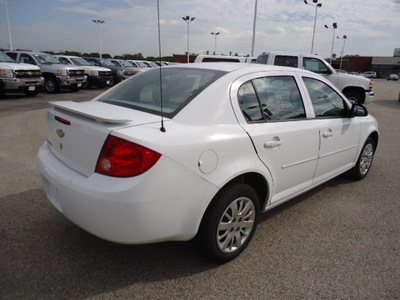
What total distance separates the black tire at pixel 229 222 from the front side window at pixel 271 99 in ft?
2.17

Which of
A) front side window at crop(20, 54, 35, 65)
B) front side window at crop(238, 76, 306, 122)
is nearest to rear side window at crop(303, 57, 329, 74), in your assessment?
front side window at crop(238, 76, 306, 122)

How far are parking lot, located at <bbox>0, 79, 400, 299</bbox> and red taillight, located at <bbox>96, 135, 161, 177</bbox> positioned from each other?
89 cm

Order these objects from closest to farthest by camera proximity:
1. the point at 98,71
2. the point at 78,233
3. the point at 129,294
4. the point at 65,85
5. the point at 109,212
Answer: the point at 109,212 → the point at 129,294 → the point at 78,233 → the point at 65,85 → the point at 98,71

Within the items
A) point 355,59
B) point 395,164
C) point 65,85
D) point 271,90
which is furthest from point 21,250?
point 355,59

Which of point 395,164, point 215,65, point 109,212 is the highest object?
point 215,65

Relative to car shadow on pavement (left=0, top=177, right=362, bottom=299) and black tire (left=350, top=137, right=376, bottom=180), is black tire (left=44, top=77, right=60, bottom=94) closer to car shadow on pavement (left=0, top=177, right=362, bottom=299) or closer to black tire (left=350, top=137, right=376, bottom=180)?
car shadow on pavement (left=0, top=177, right=362, bottom=299)

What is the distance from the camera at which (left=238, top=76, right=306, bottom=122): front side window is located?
2736mm

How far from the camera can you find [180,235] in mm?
2285

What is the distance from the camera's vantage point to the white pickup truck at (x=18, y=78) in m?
11.8

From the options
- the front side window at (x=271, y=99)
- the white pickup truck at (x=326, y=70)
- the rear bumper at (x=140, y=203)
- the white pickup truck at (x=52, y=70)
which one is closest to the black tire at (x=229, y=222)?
the rear bumper at (x=140, y=203)

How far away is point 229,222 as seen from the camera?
2.57m

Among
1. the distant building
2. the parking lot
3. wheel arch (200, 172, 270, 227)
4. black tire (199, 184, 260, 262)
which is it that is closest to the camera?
the parking lot

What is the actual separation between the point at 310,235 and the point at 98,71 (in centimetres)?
1657

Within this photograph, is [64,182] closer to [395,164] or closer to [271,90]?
[271,90]
